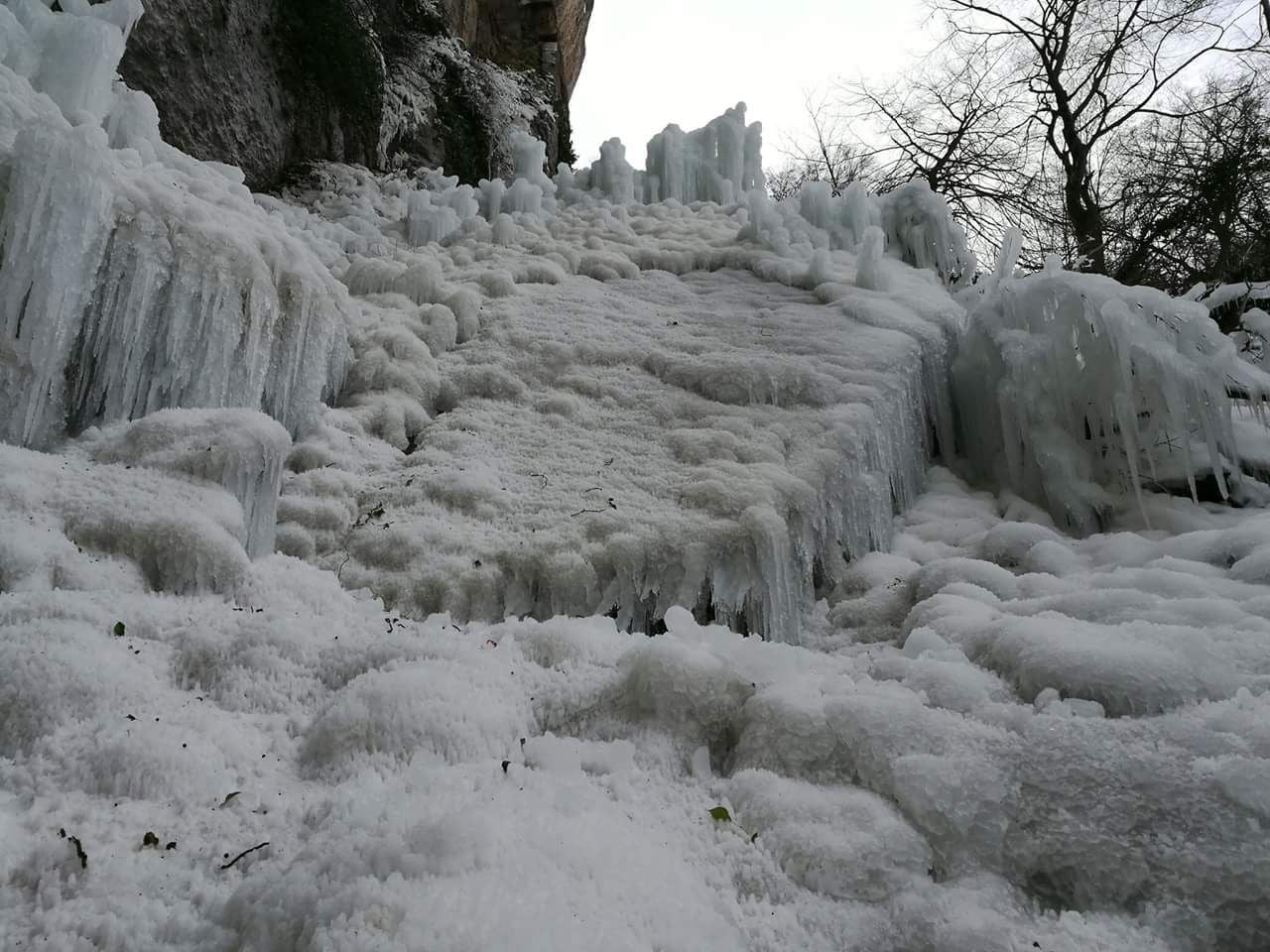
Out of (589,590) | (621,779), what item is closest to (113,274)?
(589,590)

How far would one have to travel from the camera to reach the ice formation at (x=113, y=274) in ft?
10.8

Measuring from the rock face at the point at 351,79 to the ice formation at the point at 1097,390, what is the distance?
824 centimetres

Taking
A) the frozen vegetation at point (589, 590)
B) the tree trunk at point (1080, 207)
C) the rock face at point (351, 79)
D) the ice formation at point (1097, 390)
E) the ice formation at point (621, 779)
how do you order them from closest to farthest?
the ice formation at point (621, 779)
the frozen vegetation at point (589, 590)
the ice formation at point (1097, 390)
the rock face at point (351, 79)
the tree trunk at point (1080, 207)

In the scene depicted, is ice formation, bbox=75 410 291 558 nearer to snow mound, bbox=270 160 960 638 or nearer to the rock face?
snow mound, bbox=270 160 960 638

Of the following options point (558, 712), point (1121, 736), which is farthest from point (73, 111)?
point (1121, 736)

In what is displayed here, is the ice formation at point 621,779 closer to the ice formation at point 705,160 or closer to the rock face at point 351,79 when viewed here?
the rock face at point 351,79

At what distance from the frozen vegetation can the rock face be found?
3.02 meters

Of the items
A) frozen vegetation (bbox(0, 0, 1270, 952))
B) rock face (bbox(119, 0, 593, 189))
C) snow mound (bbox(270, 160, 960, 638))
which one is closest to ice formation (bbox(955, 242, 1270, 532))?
frozen vegetation (bbox(0, 0, 1270, 952))

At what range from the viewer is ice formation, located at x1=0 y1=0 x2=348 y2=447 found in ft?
10.8

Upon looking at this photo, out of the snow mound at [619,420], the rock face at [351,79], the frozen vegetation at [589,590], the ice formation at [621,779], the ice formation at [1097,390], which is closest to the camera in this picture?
the ice formation at [621,779]

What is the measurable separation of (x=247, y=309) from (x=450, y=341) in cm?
168

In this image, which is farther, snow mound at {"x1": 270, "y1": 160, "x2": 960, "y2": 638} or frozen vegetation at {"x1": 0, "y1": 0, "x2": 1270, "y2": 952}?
snow mound at {"x1": 270, "y1": 160, "x2": 960, "y2": 638}

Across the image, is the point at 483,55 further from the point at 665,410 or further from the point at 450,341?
the point at 665,410

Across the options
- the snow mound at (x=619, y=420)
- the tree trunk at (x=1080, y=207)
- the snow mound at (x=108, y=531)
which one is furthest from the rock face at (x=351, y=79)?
the tree trunk at (x=1080, y=207)
